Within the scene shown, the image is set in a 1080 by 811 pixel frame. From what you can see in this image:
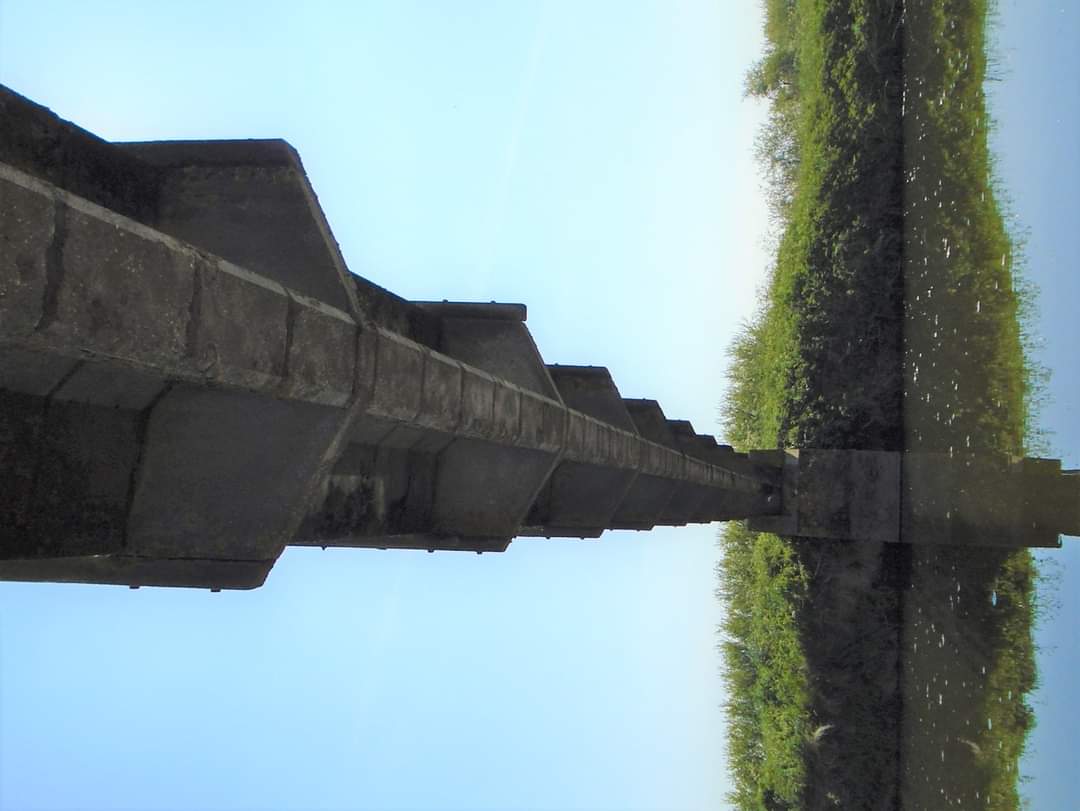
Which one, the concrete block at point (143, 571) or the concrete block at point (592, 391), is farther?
the concrete block at point (592, 391)

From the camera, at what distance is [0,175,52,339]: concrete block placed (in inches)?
68.5

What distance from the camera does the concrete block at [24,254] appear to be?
174 cm

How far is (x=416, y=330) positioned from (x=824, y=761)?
1449 centimetres

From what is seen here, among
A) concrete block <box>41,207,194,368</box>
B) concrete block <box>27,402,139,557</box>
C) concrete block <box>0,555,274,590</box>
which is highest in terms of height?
concrete block <box>41,207,194,368</box>

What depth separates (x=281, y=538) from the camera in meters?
3.36

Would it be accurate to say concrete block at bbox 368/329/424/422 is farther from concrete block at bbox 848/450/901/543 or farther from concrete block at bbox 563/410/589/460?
concrete block at bbox 848/450/901/543

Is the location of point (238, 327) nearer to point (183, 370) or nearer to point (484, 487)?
point (183, 370)

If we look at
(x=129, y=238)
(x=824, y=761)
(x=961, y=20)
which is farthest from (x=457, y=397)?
(x=961, y=20)

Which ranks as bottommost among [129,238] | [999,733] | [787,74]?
[999,733]

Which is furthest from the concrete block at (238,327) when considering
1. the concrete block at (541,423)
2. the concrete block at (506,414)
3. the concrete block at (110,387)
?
the concrete block at (541,423)

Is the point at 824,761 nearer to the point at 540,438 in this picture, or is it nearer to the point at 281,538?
the point at 540,438

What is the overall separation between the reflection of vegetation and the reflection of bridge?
12.2 metres

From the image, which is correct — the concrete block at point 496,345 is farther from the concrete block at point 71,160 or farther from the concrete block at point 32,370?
the concrete block at point 32,370

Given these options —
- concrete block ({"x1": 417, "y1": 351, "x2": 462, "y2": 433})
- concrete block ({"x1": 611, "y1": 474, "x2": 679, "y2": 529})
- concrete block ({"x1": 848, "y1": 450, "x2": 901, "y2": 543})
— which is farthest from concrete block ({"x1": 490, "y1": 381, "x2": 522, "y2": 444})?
concrete block ({"x1": 848, "y1": 450, "x2": 901, "y2": 543})
